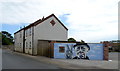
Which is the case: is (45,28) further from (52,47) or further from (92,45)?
(92,45)

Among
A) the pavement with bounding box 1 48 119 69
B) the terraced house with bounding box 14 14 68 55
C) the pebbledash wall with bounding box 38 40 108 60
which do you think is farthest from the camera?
the terraced house with bounding box 14 14 68 55

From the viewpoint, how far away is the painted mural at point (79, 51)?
24859 millimetres

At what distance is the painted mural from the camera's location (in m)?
24.9

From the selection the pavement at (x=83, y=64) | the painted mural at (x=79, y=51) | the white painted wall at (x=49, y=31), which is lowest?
the pavement at (x=83, y=64)

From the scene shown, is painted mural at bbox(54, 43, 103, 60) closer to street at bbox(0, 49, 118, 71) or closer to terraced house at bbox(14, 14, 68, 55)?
street at bbox(0, 49, 118, 71)

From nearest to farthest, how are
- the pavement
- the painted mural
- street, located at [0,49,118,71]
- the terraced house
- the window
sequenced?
street, located at [0,49,118,71] → the pavement → the painted mural → the window → the terraced house

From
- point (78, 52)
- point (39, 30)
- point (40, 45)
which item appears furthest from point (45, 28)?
point (78, 52)

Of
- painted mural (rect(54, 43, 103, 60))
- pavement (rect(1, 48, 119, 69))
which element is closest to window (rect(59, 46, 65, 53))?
painted mural (rect(54, 43, 103, 60))

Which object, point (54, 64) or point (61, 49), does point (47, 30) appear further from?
point (54, 64)

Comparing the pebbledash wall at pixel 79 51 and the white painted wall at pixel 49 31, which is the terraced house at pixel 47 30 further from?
the pebbledash wall at pixel 79 51

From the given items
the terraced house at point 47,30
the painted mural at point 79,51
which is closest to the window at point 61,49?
the painted mural at point 79,51

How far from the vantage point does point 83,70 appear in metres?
13.4

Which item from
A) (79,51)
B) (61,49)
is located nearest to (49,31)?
(61,49)

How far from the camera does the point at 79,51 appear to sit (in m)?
25.4
